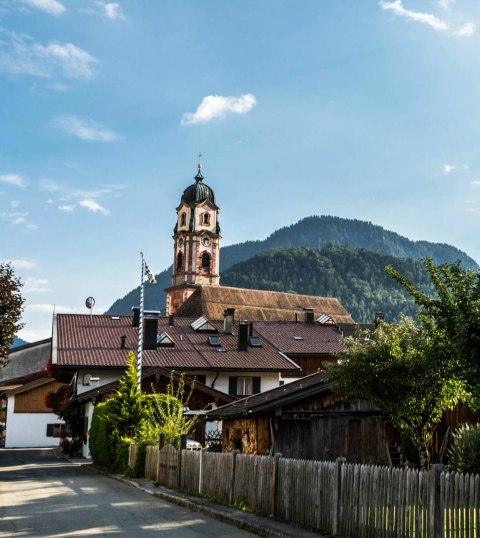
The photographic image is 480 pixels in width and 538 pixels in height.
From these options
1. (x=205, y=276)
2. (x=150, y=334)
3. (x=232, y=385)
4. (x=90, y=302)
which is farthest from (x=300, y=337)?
(x=205, y=276)

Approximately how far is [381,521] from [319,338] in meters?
53.5

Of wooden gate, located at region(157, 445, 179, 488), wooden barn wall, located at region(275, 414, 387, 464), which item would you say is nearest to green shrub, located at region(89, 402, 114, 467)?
wooden barn wall, located at region(275, 414, 387, 464)

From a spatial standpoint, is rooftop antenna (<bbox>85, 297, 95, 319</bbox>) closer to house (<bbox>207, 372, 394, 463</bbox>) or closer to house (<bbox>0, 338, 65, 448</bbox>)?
house (<bbox>0, 338, 65, 448</bbox>)

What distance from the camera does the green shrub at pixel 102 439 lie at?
99.7ft

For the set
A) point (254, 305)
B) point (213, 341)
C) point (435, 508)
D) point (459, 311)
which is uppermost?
point (254, 305)

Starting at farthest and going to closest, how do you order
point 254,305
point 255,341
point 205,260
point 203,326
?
point 205,260
point 254,305
point 203,326
point 255,341

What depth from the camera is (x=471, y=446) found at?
505 inches

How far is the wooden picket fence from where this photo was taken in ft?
33.0

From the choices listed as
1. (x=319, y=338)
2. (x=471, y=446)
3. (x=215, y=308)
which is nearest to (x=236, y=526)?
(x=471, y=446)

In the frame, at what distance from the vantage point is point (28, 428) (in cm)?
5816

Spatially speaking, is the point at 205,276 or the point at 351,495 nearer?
the point at 351,495

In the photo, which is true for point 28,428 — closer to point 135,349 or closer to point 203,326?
point 135,349

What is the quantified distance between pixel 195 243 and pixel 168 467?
337 feet

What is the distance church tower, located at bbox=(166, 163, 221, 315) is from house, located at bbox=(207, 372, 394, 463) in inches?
3618
